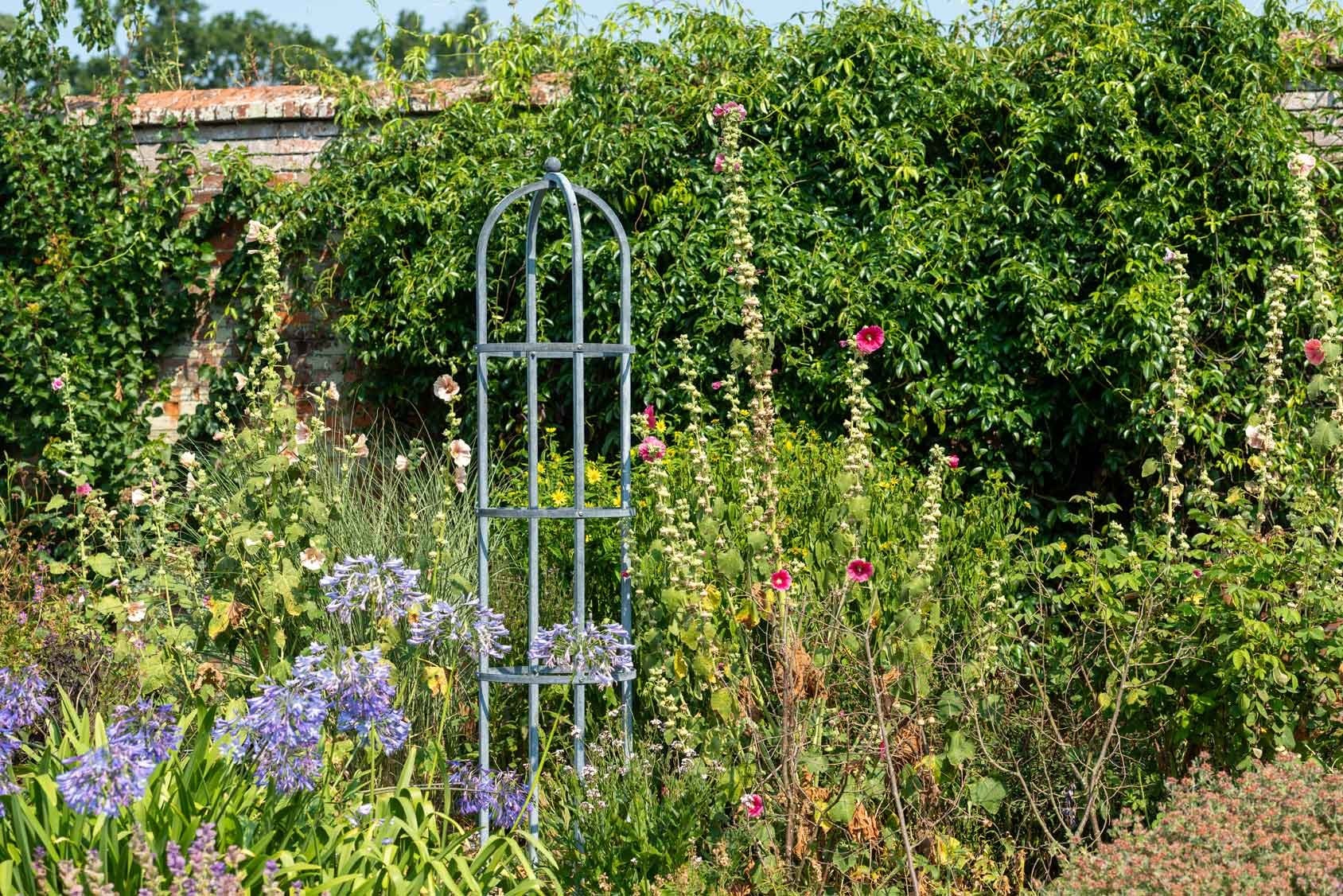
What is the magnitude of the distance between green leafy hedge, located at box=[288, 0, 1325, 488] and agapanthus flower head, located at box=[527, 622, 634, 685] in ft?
6.86

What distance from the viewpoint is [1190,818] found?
2.79m

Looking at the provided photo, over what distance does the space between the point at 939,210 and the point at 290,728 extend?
12.4ft

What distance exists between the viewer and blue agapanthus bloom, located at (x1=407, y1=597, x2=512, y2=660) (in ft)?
11.4

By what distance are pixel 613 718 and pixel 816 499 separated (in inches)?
39.7

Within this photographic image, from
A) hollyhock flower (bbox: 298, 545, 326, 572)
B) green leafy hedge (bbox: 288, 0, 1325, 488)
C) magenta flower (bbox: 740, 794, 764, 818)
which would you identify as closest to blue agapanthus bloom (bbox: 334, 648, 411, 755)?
magenta flower (bbox: 740, 794, 764, 818)

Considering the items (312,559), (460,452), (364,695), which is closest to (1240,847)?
(364,695)

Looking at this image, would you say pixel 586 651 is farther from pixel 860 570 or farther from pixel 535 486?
pixel 860 570

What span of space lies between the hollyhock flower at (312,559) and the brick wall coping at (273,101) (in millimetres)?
2925

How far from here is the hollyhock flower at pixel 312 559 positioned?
13.0 feet

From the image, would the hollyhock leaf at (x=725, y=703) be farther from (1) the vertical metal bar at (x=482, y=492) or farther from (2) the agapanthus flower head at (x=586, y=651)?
(1) the vertical metal bar at (x=482, y=492)

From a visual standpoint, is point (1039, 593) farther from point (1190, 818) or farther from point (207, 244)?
point (207, 244)

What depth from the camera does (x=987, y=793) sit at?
3.43 m

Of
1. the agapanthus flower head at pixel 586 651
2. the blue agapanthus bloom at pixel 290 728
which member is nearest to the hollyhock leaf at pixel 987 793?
the agapanthus flower head at pixel 586 651

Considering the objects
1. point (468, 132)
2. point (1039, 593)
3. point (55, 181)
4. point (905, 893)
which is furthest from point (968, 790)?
point (55, 181)
